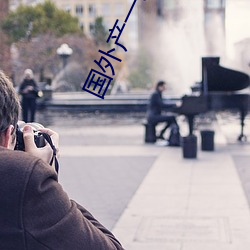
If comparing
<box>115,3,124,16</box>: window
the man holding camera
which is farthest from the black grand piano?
<box>115,3,124,16</box>: window

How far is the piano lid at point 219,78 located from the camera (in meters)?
14.3

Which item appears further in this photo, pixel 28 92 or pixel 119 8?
pixel 119 8

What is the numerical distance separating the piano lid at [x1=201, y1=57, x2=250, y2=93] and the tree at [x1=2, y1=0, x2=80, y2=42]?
29.5 m

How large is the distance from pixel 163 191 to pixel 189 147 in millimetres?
3436

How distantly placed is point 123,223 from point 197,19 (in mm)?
33413

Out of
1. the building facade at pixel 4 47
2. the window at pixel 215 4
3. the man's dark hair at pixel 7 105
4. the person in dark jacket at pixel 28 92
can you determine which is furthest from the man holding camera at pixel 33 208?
the window at pixel 215 4

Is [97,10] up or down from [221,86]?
up

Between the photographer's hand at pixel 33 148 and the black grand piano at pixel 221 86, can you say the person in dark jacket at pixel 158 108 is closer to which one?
the black grand piano at pixel 221 86

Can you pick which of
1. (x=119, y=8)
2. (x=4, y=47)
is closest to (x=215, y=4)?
(x=4, y=47)

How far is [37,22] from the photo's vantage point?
46.2 m

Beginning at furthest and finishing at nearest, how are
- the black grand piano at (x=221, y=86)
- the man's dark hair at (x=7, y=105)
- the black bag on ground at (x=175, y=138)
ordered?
the black grand piano at (x=221, y=86), the black bag on ground at (x=175, y=138), the man's dark hair at (x=7, y=105)

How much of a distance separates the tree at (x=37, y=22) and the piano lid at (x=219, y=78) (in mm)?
29490

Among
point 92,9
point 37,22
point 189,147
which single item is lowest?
point 189,147

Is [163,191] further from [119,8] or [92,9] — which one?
[119,8]
